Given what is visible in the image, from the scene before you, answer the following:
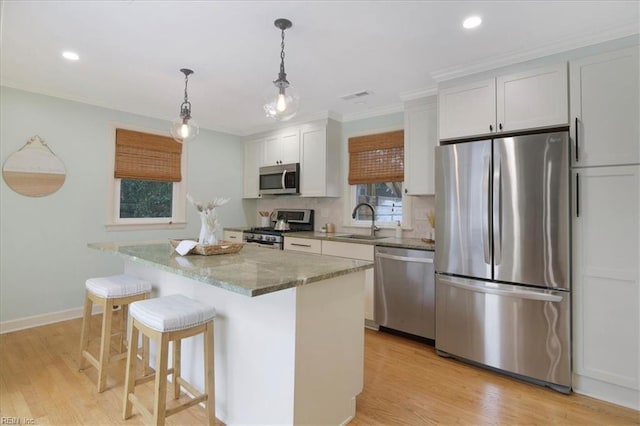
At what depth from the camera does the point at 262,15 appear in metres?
2.07

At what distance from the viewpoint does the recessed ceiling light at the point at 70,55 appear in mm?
2600

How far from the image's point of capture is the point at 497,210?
2432mm

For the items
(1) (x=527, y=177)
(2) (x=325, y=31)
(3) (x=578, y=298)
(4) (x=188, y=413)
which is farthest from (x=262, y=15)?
(3) (x=578, y=298)

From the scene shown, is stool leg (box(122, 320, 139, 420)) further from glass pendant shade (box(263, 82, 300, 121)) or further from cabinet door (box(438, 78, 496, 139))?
cabinet door (box(438, 78, 496, 139))

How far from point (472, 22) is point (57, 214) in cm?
423

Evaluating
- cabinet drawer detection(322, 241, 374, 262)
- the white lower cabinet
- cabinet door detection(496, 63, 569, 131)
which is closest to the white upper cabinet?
cabinet drawer detection(322, 241, 374, 262)

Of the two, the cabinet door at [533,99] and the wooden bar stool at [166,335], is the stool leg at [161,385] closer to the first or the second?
the wooden bar stool at [166,335]

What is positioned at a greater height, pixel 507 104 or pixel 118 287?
pixel 507 104

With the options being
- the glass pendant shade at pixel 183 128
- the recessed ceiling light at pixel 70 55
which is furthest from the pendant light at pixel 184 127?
the recessed ceiling light at pixel 70 55

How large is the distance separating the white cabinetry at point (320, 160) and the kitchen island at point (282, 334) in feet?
7.10

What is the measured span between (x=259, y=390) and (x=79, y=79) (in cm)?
333

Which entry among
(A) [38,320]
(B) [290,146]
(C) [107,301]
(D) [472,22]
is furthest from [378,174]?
(A) [38,320]

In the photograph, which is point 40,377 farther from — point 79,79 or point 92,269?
point 79,79

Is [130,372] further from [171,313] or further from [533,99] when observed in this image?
[533,99]
